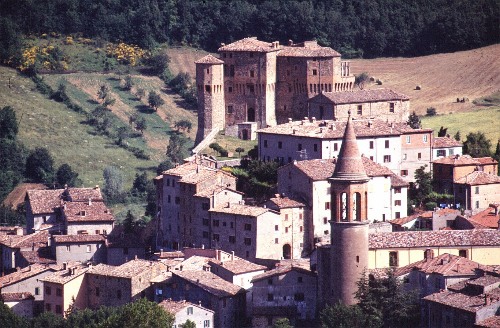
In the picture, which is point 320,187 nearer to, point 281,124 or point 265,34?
point 281,124

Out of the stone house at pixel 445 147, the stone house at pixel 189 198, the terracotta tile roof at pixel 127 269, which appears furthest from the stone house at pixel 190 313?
the stone house at pixel 445 147

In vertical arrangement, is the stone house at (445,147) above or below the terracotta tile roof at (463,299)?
above

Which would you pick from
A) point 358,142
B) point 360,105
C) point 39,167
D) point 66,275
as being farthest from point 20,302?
point 39,167

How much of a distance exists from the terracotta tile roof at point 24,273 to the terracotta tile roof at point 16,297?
677 millimetres

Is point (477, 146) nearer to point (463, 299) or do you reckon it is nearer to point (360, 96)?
point (360, 96)

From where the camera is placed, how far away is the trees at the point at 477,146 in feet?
322

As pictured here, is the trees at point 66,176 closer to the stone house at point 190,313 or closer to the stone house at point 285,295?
the stone house at point 190,313

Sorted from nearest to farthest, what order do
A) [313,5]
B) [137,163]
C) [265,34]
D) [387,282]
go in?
1. [387,282]
2. [137,163]
3. [265,34]
4. [313,5]

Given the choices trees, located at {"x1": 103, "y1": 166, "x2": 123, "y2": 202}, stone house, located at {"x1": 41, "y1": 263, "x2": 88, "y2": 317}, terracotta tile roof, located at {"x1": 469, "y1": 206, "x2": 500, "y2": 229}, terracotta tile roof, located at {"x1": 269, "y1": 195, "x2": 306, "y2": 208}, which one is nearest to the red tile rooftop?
terracotta tile roof, located at {"x1": 269, "y1": 195, "x2": 306, "y2": 208}

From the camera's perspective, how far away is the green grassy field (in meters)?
109

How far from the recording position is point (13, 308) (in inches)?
3487

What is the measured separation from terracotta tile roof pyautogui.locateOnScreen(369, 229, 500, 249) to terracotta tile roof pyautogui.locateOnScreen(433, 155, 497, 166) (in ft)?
32.3

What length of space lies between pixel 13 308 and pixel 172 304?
9841mm

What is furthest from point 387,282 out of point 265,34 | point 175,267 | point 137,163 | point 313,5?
point 313,5
